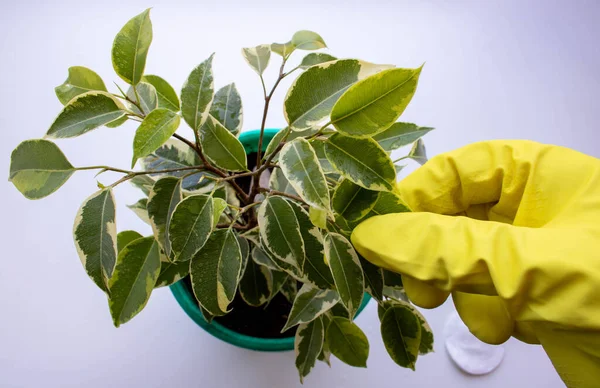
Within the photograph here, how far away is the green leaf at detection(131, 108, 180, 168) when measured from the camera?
19.0 inches

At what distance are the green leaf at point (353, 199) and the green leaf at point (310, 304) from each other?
188mm

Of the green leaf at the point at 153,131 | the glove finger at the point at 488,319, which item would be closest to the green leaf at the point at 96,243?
the green leaf at the point at 153,131

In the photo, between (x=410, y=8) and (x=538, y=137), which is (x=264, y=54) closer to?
(x=410, y=8)

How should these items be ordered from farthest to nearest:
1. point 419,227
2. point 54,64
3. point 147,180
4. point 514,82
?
point 514,82 → point 54,64 → point 147,180 → point 419,227

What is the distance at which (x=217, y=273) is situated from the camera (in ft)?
1.97

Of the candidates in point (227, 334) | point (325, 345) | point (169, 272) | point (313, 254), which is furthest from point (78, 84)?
point (325, 345)

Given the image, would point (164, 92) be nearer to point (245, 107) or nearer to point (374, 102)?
point (374, 102)

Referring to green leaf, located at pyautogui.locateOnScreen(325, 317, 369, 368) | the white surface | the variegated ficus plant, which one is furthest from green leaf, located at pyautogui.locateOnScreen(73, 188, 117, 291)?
the white surface

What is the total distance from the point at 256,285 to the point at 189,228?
0.30 m

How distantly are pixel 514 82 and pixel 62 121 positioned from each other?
51.1 inches

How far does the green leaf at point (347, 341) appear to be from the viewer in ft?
2.60

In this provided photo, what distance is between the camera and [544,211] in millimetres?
688

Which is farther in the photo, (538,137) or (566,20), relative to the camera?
(566,20)

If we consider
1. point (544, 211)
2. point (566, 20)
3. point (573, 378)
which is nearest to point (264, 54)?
point (544, 211)
